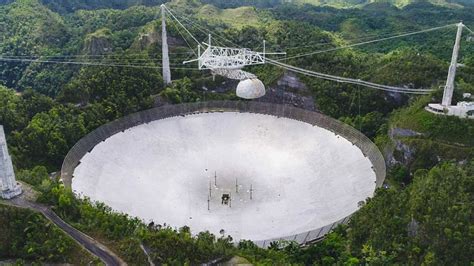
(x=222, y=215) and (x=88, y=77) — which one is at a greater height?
(x=88, y=77)

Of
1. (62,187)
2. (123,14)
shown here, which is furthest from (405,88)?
(123,14)

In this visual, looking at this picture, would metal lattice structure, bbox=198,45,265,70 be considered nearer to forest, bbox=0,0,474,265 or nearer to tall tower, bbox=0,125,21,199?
forest, bbox=0,0,474,265

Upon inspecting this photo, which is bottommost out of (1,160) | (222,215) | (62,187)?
(222,215)

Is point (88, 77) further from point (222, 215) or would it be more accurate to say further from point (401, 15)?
point (401, 15)

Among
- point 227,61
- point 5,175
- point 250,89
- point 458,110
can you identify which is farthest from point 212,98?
point 5,175

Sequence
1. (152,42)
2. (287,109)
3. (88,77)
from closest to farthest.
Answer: (287,109), (88,77), (152,42)

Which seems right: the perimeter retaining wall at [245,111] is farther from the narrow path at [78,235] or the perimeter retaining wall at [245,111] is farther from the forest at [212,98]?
the narrow path at [78,235]
